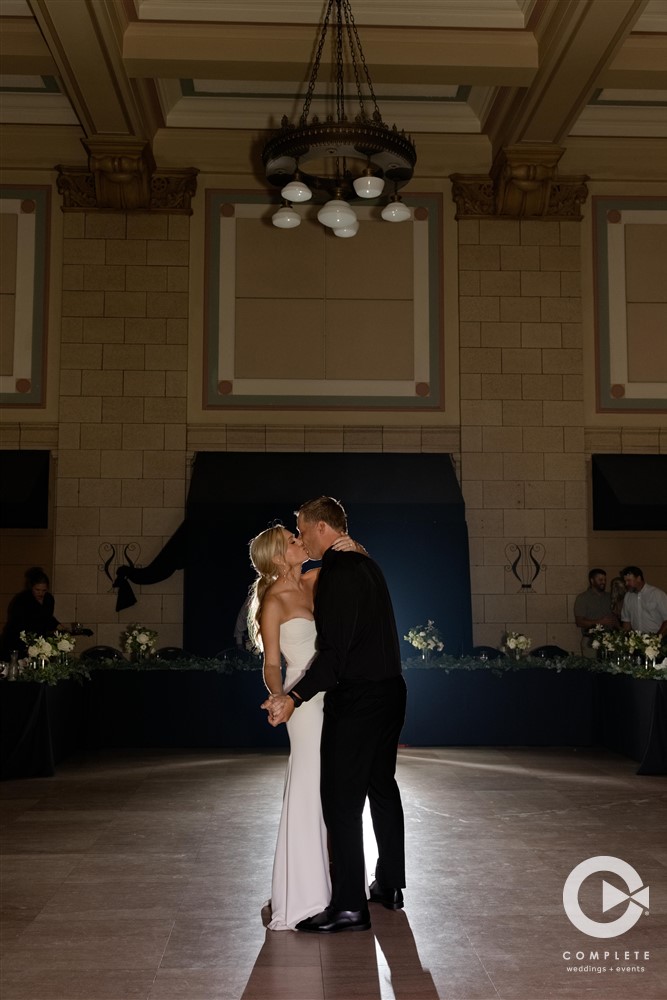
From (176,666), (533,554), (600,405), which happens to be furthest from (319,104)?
(176,666)

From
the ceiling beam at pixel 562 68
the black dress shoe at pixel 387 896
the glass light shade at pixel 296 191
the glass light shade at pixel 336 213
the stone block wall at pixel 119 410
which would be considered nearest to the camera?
the black dress shoe at pixel 387 896

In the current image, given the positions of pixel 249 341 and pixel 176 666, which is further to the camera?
pixel 249 341

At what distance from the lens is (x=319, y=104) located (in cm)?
1166

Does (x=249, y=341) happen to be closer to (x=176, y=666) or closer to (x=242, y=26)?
(x=242, y=26)

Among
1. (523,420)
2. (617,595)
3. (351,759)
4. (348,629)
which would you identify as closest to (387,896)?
(351,759)

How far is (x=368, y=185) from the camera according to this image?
7.41 meters

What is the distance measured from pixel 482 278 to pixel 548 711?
572cm

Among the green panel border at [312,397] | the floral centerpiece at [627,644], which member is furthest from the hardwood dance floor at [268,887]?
the green panel border at [312,397]

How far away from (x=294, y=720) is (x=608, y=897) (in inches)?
69.8

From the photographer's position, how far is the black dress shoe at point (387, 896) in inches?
179

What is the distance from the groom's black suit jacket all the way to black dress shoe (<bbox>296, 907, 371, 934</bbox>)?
94 centimetres

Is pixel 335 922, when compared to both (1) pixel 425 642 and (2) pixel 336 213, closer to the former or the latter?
(2) pixel 336 213

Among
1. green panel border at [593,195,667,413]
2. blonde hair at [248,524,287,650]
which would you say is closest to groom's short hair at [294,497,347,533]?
blonde hair at [248,524,287,650]

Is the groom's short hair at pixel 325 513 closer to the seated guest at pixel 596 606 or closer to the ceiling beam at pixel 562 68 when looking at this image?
the ceiling beam at pixel 562 68
